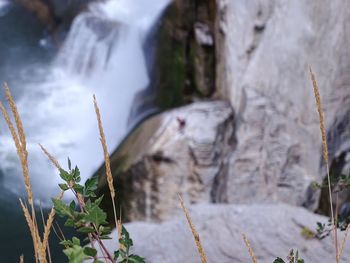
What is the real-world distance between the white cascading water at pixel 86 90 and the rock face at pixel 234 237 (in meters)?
4.00

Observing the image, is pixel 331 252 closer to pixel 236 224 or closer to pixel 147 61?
pixel 236 224

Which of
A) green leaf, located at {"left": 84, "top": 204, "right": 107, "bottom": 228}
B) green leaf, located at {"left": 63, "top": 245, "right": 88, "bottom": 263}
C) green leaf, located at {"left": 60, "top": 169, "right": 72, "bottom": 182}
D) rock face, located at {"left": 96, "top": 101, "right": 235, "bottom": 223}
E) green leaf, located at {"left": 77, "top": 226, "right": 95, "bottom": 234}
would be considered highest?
green leaf, located at {"left": 60, "top": 169, "right": 72, "bottom": 182}

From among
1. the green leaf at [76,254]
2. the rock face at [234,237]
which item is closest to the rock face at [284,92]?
the rock face at [234,237]

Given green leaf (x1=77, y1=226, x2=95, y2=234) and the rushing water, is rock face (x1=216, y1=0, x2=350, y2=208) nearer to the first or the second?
the rushing water

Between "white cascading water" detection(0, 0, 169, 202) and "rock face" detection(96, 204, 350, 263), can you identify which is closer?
"rock face" detection(96, 204, 350, 263)

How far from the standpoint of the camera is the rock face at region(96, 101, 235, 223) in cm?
558

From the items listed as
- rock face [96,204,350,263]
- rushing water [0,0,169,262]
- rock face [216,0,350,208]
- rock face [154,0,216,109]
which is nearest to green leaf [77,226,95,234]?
rock face [96,204,350,263]

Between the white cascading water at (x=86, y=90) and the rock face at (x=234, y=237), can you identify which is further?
the white cascading water at (x=86, y=90)

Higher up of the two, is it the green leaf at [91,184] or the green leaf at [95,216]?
the green leaf at [91,184]

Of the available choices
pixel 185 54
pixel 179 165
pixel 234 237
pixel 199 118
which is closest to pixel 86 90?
pixel 185 54

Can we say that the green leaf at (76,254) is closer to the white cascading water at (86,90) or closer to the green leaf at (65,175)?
the green leaf at (65,175)

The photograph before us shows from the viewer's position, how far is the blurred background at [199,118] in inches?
139

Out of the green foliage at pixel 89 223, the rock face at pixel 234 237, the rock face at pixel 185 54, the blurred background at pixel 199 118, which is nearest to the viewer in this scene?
the green foliage at pixel 89 223

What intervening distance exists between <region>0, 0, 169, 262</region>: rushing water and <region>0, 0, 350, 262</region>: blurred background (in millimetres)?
Result: 24
